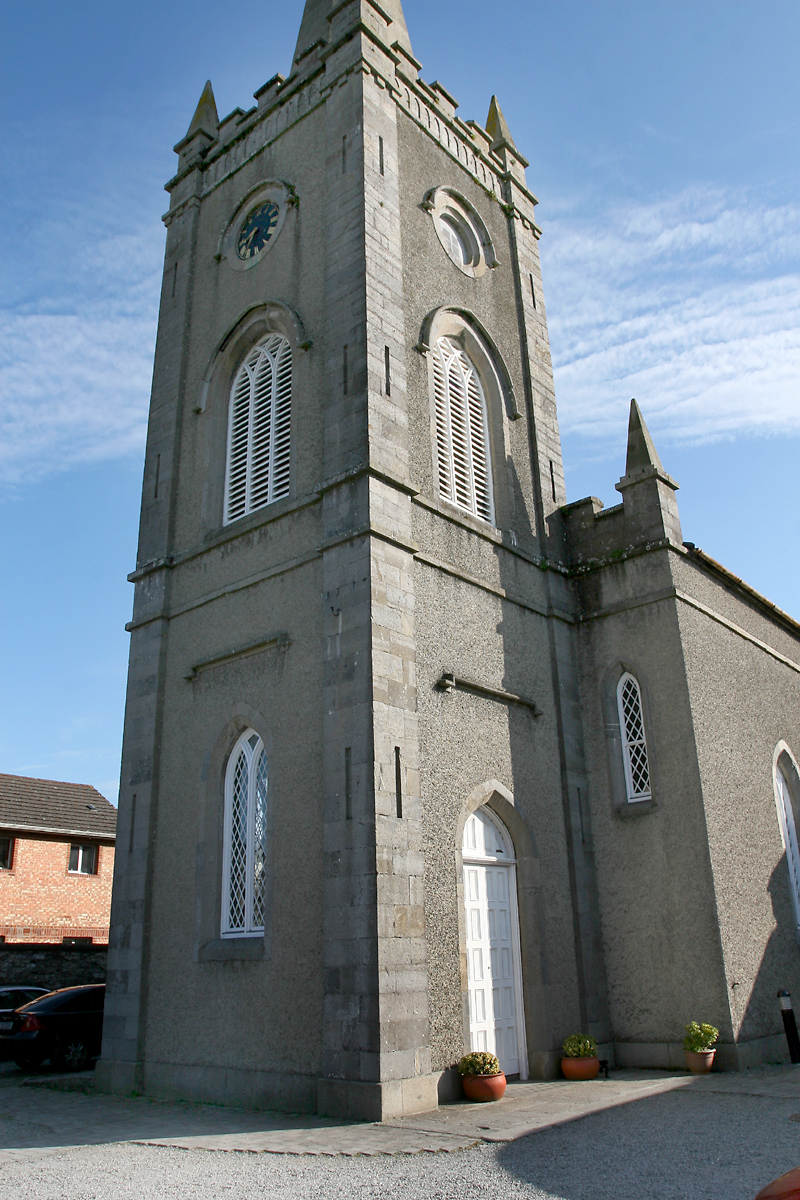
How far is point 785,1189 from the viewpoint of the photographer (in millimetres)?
3645

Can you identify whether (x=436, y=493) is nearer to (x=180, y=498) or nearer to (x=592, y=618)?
(x=592, y=618)

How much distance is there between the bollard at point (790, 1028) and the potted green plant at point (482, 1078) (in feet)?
15.7

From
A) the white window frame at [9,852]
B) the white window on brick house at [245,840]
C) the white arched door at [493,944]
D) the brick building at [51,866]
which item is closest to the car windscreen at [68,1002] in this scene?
the white window on brick house at [245,840]

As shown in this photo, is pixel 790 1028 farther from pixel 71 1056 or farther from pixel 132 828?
pixel 71 1056

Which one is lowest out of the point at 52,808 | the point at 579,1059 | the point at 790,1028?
the point at 579,1059

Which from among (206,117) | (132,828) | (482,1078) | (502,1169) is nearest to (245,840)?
(132,828)

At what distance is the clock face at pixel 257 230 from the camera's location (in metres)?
15.9

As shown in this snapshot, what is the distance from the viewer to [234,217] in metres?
16.8

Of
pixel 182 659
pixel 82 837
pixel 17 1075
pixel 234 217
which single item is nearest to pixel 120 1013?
pixel 17 1075

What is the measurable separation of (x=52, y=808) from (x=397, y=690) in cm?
2368

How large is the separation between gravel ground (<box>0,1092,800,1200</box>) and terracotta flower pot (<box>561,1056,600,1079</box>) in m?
2.94

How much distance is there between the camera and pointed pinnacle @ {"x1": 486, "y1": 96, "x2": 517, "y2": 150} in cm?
1902

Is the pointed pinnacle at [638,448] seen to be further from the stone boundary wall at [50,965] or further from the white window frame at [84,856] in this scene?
the white window frame at [84,856]

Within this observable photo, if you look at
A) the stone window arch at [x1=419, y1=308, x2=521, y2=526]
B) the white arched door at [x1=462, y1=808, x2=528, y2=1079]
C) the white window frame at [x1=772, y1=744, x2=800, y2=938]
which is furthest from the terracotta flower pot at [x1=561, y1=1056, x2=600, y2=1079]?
the stone window arch at [x1=419, y1=308, x2=521, y2=526]
